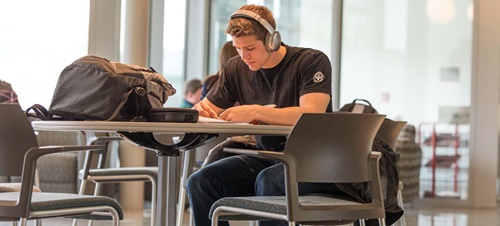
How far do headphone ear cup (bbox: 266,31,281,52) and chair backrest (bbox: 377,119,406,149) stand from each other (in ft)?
2.32

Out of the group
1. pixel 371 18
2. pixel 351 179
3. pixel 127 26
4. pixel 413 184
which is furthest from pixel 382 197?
pixel 371 18

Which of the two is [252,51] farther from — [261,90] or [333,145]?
[333,145]

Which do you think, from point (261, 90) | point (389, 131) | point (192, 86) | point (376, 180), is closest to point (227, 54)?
point (389, 131)

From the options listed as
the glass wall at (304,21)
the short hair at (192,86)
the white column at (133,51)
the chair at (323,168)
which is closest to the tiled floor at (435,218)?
the white column at (133,51)

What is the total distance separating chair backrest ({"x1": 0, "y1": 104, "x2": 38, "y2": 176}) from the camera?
107 inches

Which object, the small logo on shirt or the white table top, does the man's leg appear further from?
the white table top

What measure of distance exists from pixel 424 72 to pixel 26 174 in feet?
23.9

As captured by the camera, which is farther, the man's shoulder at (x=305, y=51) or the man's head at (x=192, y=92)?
the man's head at (x=192, y=92)

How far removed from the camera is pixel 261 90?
11.7 feet

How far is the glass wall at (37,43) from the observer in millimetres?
7750

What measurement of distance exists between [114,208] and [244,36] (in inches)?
37.6

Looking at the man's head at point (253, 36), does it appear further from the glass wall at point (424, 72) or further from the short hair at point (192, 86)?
the glass wall at point (424, 72)

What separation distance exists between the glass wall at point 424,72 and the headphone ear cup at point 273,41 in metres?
6.20

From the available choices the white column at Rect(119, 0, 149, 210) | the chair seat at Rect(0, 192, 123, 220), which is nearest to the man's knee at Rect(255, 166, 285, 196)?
the chair seat at Rect(0, 192, 123, 220)
